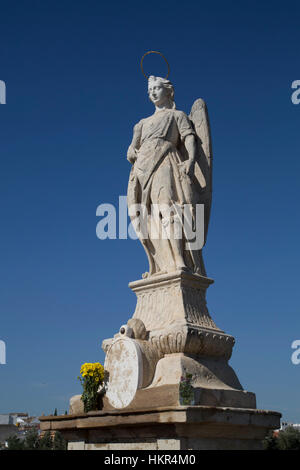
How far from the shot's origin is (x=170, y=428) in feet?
26.6

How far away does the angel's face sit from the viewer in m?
11.2

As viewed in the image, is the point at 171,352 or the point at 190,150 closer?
the point at 171,352

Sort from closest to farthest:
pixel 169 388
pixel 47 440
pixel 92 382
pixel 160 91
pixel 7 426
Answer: pixel 169 388 → pixel 92 382 → pixel 160 91 → pixel 47 440 → pixel 7 426

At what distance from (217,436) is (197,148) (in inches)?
206

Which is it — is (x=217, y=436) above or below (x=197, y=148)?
below

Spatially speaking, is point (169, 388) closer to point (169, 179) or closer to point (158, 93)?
point (169, 179)

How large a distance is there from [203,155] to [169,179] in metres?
1.04

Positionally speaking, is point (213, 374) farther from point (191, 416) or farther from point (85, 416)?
point (85, 416)

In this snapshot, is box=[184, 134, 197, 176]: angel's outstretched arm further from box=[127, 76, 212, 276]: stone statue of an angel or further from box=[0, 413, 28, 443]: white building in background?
box=[0, 413, 28, 443]: white building in background

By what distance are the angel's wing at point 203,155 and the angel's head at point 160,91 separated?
0.54 meters

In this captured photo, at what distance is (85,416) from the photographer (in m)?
9.30

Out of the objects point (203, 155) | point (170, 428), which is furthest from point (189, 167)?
point (170, 428)

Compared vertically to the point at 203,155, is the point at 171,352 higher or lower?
lower
